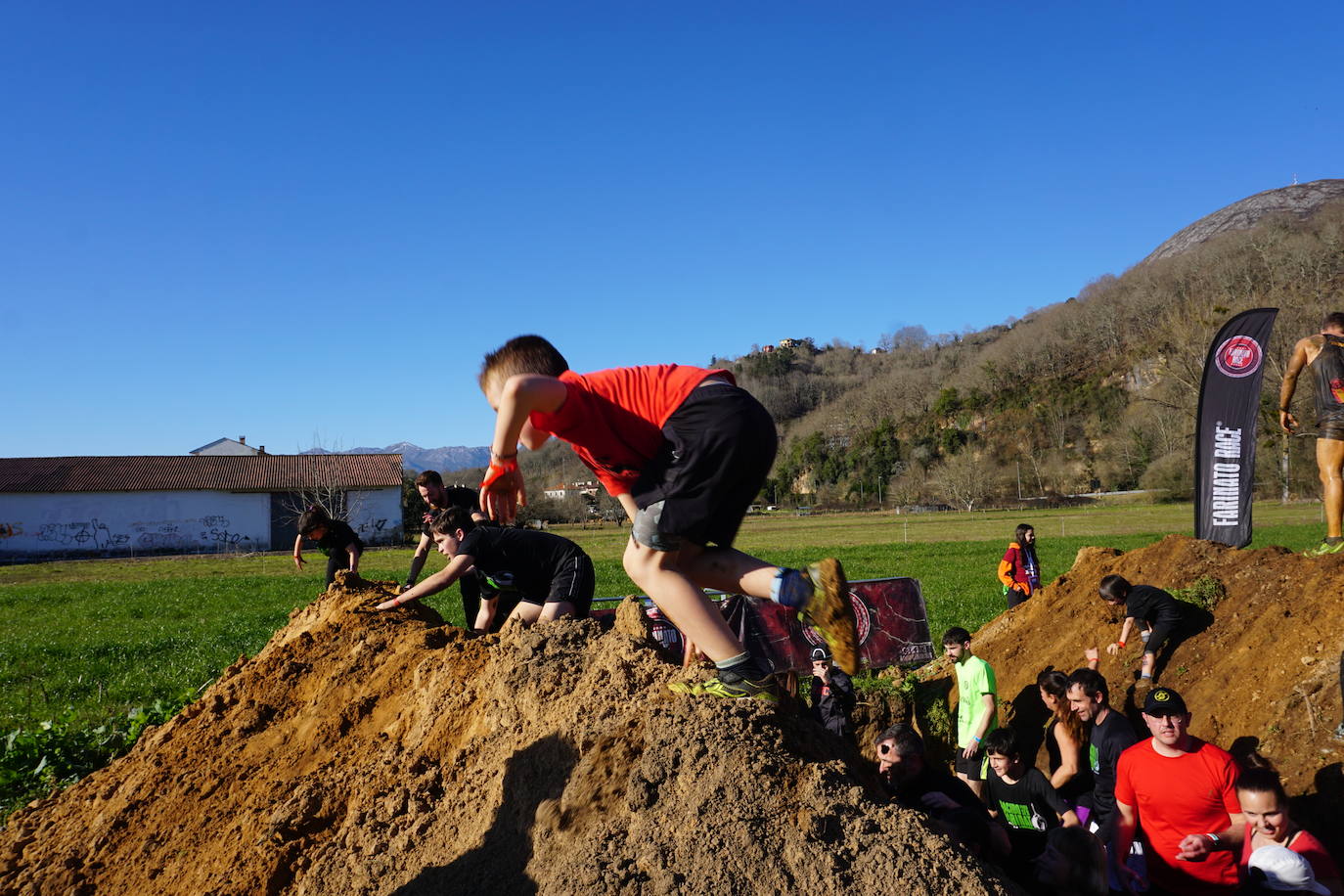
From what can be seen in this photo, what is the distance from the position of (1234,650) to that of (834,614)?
5.98 metres

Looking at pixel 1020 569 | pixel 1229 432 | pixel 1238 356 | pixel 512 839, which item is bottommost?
pixel 1020 569

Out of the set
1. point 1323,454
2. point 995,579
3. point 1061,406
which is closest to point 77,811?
point 1323,454

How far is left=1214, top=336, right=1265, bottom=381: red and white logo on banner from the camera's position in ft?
38.2

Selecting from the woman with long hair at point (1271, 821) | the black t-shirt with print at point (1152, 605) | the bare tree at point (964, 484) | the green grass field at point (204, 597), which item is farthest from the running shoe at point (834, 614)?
the bare tree at point (964, 484)

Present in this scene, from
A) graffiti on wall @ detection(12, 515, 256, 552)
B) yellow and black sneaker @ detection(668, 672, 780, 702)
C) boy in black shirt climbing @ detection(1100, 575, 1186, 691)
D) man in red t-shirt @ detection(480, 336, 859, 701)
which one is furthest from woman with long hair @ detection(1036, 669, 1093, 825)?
graffiti on wall @ detection(12, 515, 256, 552)

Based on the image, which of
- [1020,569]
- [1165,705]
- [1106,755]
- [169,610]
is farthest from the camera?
[169,610]

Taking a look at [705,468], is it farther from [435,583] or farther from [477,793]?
[435,583]

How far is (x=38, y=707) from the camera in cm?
973

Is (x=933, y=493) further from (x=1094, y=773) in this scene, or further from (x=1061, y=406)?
(x=1094, y=773)

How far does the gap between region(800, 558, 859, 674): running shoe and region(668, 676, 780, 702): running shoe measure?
31cm

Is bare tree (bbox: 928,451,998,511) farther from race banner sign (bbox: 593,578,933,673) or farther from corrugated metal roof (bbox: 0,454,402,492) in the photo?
race banner sign (bbox: 593,578,933,673)

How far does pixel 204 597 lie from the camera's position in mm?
23094

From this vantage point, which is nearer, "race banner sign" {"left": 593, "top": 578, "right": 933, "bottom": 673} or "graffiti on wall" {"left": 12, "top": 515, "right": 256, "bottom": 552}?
"race banner sign" {"left": 593, "top": 578, "right": 933, "bottom": 673}

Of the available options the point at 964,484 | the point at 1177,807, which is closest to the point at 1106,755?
the point at 1177,807
